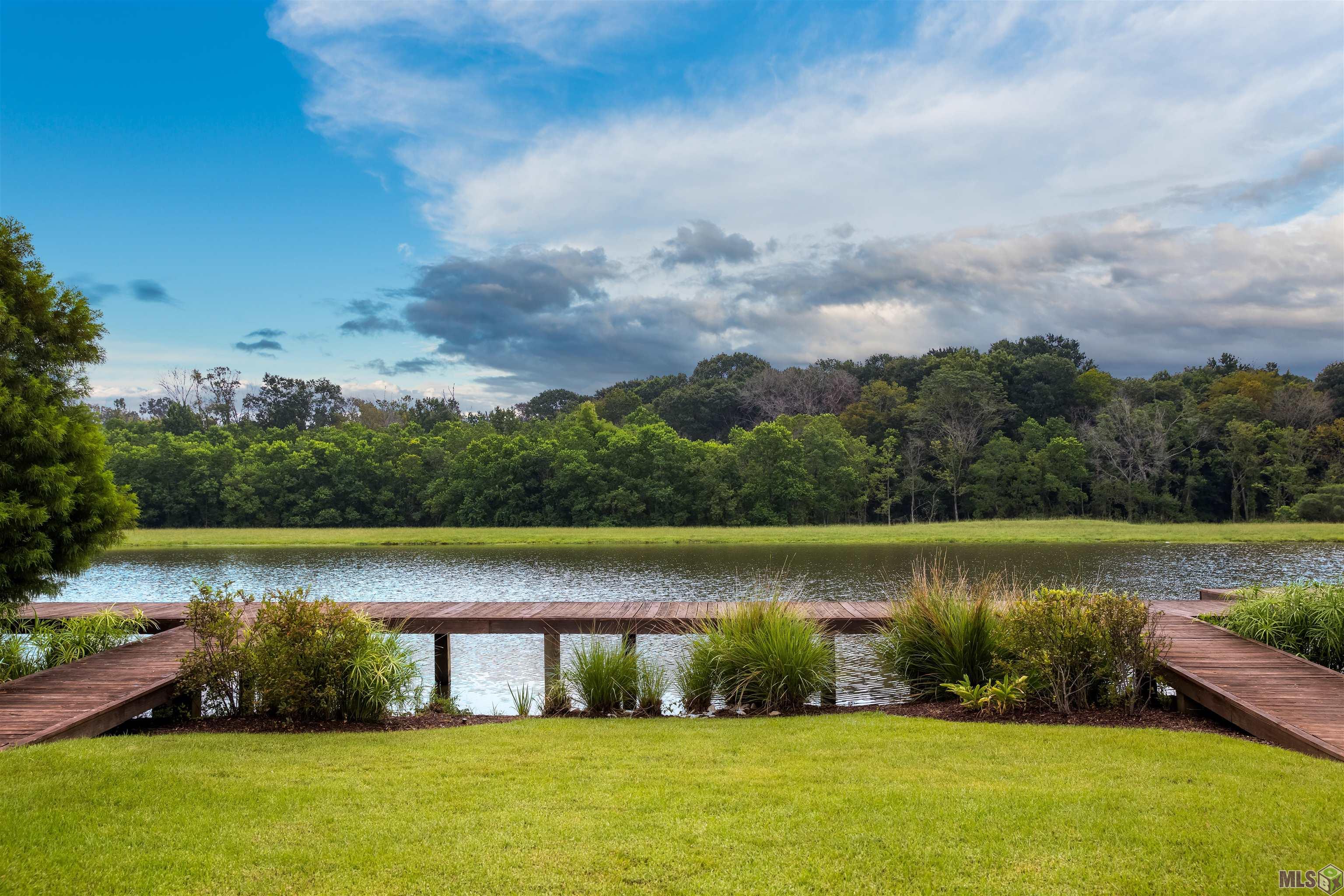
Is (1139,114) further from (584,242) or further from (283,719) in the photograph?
(283,719)

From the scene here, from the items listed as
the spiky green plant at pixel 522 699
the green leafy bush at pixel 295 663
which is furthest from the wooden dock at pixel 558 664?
the green leafy bush at pixel 295 663

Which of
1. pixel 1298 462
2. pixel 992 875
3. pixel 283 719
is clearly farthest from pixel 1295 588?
pixel 1298 462

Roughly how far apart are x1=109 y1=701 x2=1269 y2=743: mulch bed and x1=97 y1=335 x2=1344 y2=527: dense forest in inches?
1519

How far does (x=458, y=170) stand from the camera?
1998 centimetres

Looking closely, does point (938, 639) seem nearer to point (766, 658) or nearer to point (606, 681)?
point (766, 658)

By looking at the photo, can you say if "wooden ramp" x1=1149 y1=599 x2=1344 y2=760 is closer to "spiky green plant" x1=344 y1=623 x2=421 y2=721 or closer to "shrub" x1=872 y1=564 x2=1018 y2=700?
"shrub" x1=872 y1=564 x2=1018 y2=700

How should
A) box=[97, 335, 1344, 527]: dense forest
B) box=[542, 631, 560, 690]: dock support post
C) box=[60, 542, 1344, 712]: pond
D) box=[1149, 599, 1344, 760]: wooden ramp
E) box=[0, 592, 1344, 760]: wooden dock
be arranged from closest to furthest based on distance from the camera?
1. box=[1149, 599, 1344, 760]: wooden ramp
2. box=[0, 592, 1344, 760]: wooden dock
3. box=[542, 631, 560, 690]: dock support post
4. box=[60, 542, 1344, 712]: pond
5. box=[97, 335, 1344, 527]: dense forest

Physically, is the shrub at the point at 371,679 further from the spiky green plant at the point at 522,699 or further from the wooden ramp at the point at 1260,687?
the wooden ramp at the point at 1260,687

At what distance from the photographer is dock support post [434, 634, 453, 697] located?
919cm

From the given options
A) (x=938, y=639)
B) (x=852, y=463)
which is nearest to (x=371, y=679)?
(x=938, y=639)

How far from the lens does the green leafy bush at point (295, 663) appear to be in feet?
23.0

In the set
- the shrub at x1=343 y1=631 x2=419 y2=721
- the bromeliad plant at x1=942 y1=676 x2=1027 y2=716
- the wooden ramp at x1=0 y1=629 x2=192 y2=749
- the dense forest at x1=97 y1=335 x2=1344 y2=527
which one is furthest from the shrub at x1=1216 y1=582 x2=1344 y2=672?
the dense forest at x1=97 y1=335 x2=1344 y2=527

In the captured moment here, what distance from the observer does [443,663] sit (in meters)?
9.25

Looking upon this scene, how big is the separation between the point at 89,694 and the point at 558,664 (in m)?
4.50
